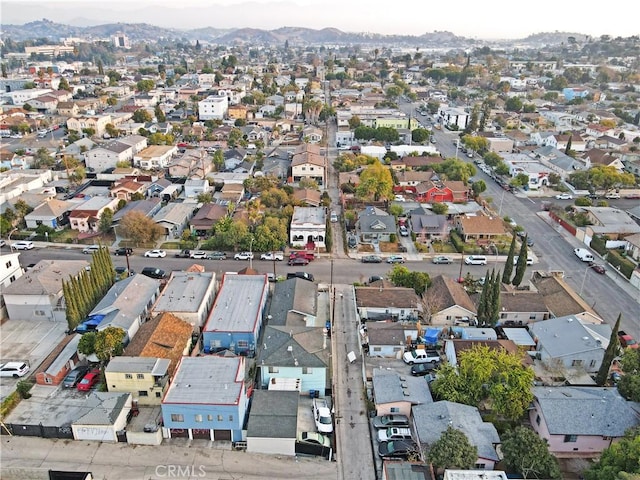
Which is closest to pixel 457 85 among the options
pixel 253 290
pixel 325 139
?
pixel 325 139

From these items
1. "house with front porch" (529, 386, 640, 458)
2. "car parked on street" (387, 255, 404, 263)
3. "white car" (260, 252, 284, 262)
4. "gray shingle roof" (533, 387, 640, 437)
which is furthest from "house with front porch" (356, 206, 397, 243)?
"house with front porch" (529, 386, 640, 458)

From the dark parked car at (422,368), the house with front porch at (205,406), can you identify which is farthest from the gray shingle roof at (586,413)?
the house with front porch at (205,406)

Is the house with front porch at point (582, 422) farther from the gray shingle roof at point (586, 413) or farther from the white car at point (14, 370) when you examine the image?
the white car at point (14, 370)

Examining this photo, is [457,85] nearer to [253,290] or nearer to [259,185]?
[259,185]

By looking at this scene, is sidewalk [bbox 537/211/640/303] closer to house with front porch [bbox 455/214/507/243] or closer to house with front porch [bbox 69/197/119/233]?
house with front porch [bbox 455/214/507/243]

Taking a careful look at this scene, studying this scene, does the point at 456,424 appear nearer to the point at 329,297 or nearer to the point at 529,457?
the point at 529,457

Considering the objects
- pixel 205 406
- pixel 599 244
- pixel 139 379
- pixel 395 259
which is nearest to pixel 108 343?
pixel 139 379
